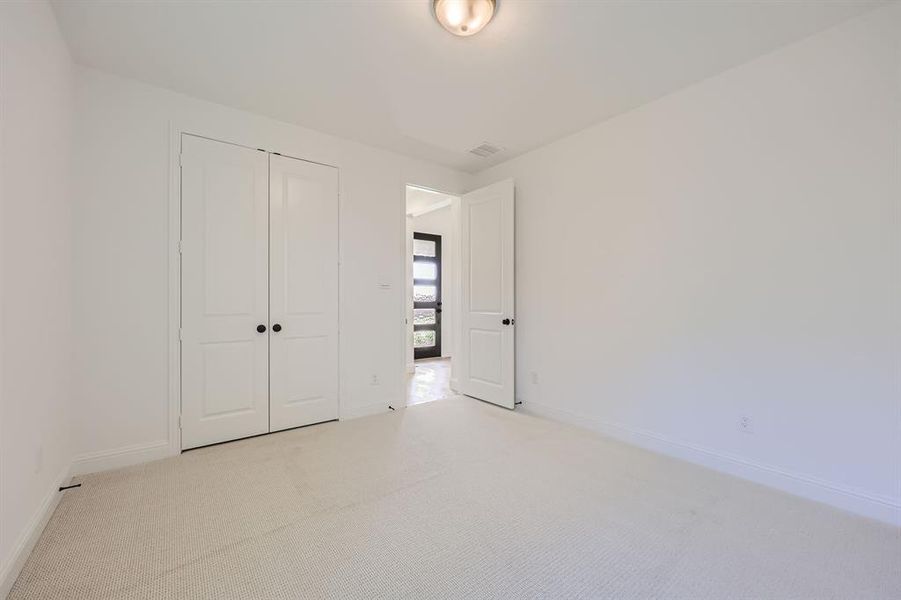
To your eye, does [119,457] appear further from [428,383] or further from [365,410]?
[428,383]

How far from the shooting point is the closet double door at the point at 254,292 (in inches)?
110

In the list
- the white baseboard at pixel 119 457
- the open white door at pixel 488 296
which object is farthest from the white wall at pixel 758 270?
the white baseboard at pixel 119 457

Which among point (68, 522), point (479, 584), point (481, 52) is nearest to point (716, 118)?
point (481, 52)

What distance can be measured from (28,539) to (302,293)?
2.09 m

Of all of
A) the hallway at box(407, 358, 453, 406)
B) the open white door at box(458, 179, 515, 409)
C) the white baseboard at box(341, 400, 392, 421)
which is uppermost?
the open white door at box(458, 179, 515, 409)

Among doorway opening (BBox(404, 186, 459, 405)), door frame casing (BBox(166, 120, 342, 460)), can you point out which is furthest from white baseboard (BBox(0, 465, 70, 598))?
doorway opening (BBox(404, 186, 459, 405))

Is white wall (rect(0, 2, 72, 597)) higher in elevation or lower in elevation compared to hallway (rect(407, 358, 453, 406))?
higher

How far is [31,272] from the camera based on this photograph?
1.75 metres

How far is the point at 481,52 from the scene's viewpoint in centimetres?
226

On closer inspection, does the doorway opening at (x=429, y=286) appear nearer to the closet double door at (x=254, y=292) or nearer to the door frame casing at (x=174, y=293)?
the closet double door at (x=254, y=292)

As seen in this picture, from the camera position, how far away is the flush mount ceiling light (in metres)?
1.86

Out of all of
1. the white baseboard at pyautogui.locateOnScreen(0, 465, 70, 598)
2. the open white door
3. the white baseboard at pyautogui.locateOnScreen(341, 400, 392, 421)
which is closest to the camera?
the white baseboard at pyautogui.locateOnScreen(0, 465, 70, 598)

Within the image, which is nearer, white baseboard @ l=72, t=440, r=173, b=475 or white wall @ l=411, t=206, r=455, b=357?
white baseboard @ l=72, t=440, r=173, b=475

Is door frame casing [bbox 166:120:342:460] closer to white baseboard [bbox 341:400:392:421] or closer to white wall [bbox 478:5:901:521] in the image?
white baseboard [bbox 341:400:392:421]
